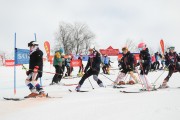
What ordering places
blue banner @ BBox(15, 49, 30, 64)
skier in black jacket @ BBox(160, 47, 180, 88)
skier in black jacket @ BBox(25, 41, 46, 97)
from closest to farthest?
1. skier in black jacket @ BBox(25, 41, 46, 97)
2. skier in black jacket @ BBox(160, 47, 180, 88)
3. blue banner @ BBox(15, 49, 30, 64)

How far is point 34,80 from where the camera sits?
29.1 ft

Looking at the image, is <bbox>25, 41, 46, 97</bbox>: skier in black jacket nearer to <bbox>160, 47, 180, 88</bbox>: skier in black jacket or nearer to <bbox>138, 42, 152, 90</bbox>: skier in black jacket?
<bbox>138, 42, 152, 90</bbox>: skier in black jacket

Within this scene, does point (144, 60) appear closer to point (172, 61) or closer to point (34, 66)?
point (172, 61)

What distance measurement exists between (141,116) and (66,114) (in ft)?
4.79

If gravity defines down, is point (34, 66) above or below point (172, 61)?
below

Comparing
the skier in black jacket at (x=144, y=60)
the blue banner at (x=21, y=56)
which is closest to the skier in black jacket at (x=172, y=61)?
the skier in black jacket at (x=144, y=60)

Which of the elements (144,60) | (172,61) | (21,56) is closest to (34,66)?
(21,56)

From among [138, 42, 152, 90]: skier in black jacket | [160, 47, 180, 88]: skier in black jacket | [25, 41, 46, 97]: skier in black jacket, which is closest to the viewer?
[25, 41, 46, 97]: skier in black jacket

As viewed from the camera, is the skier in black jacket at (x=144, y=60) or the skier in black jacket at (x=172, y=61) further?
the skier in black jacket at (x=172, y=61)

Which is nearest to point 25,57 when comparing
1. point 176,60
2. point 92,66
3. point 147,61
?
point 92,66

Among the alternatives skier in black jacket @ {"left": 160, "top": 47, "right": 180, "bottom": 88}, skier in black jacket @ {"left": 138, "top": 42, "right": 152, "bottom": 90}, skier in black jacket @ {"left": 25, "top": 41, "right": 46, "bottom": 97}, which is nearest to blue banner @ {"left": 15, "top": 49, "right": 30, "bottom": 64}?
skier in black jacket @ {"left": 25, "top": 41, "right": 46, "bottom": 97}

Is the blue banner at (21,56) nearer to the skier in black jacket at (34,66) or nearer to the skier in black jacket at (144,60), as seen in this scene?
the skier in black jacket at (34,66)

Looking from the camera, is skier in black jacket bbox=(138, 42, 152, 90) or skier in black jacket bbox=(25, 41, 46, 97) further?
skier in black jacket bbox=(138, 42, 152, 90)

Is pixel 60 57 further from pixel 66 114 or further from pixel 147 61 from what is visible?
pixel 66 114
